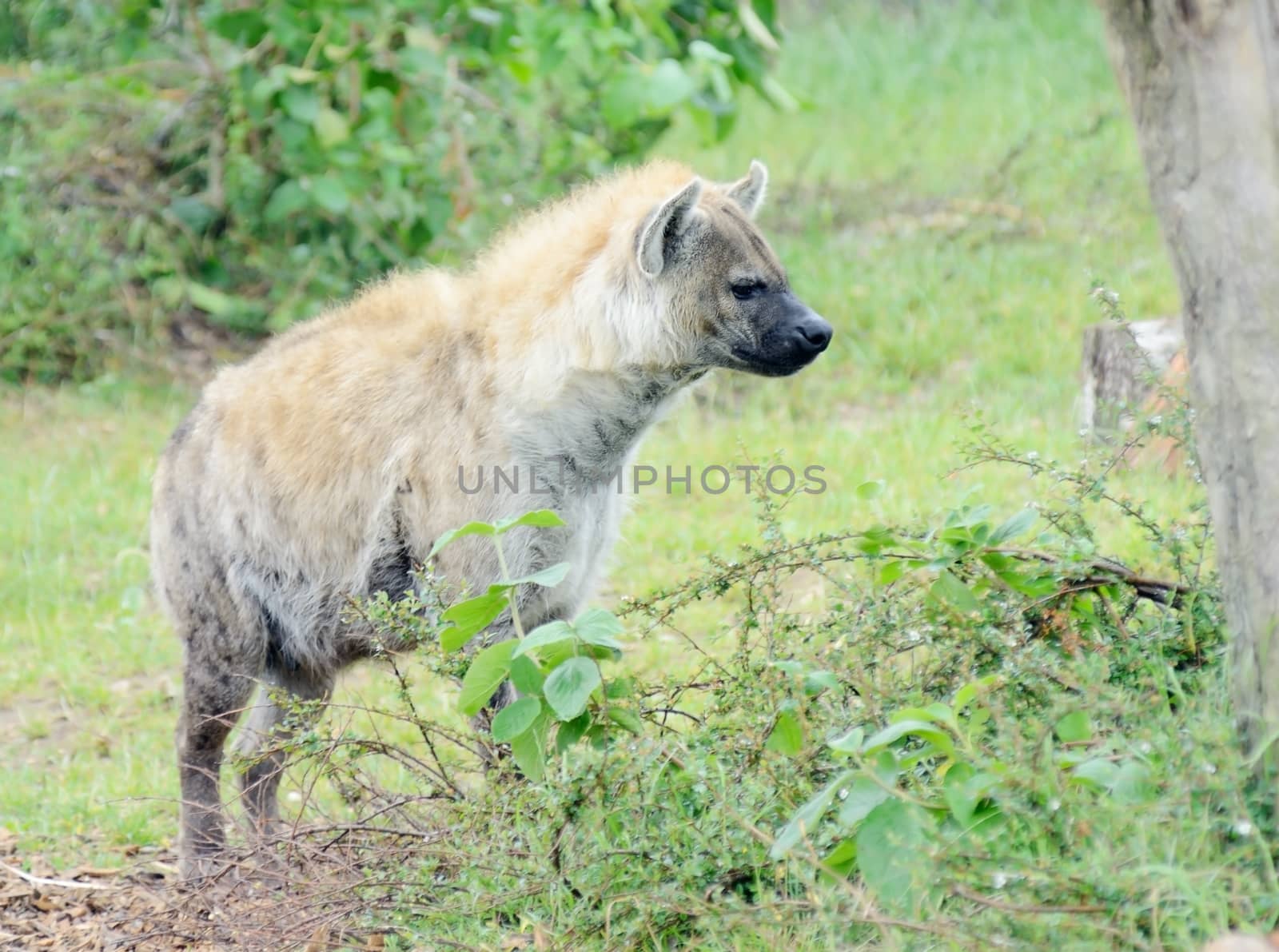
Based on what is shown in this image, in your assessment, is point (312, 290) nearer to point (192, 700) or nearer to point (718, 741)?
point (192, 700)

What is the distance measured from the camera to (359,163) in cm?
715

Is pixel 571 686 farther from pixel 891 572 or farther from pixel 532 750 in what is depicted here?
pixel 891 572

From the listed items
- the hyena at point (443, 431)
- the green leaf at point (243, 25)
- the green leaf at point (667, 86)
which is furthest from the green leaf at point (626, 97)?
the hyena at point (443, 431)

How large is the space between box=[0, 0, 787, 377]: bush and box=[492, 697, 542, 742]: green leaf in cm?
432

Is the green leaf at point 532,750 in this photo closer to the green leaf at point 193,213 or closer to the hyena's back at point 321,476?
the hyena's back at point 321,476

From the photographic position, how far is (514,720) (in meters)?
Result: 2.94

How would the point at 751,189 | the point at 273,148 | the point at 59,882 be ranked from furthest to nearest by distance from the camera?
1. the point at 273,148
2. the point at 751,189
3. the point at 59,882

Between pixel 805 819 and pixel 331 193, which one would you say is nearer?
pixel 805 819

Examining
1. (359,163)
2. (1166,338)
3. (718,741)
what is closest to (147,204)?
(359,163)

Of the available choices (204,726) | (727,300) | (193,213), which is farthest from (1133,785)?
(193,213)

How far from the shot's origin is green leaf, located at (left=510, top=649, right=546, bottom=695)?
2955 mm

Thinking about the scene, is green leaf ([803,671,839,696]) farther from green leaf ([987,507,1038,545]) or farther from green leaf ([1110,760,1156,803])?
green leaf ([1110,760,1156,803])

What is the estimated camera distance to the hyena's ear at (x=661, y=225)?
156 inches

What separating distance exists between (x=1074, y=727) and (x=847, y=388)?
14.8 feet
